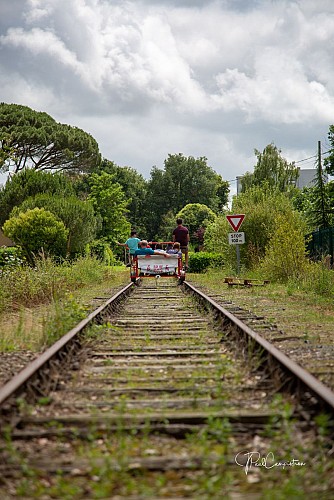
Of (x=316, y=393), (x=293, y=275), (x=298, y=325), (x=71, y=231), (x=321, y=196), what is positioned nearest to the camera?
(x=316, y=393)

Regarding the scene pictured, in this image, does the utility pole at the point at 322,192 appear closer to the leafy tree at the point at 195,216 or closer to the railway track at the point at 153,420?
the leafy tree at the point at 195,216

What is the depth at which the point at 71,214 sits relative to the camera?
33938 millimetres

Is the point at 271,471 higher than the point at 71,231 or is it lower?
lower

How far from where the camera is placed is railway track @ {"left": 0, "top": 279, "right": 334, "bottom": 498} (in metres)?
3.03

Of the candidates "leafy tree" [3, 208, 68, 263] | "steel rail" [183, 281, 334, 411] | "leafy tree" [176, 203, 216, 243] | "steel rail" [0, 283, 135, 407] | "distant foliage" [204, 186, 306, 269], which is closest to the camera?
"steel rail" [183, 281, 334, 411]

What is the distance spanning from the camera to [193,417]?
3.85m

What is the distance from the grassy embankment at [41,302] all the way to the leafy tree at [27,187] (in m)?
18.8

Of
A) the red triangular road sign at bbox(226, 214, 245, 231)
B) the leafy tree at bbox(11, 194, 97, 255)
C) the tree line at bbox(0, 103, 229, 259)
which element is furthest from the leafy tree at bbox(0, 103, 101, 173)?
the red triangular road sign at bbox(226, 214, 245, 231)

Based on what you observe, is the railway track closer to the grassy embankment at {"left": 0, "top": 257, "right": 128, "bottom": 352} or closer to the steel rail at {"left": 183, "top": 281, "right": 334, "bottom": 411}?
the steel rail at {"left": 183, "top": 281, "right": 334, "bottom": 411}

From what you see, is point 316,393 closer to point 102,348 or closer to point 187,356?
point 187,356

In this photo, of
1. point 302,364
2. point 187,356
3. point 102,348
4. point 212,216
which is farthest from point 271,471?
point 212,216

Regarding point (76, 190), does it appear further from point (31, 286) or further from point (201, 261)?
point (31, 286)

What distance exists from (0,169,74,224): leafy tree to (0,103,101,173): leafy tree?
19.0ft

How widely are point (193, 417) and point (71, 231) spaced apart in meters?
30.7
